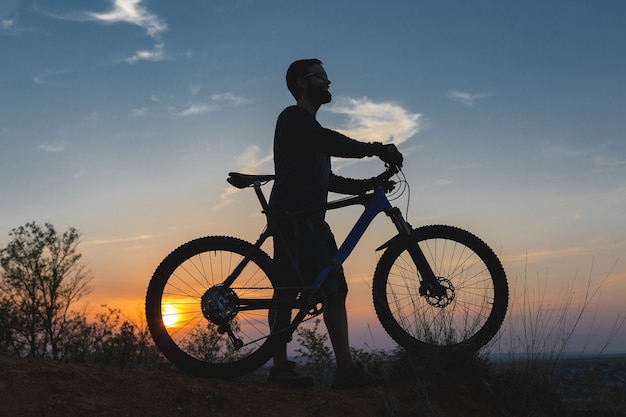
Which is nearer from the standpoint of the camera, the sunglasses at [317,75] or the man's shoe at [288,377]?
the man's shoe at [288,377]

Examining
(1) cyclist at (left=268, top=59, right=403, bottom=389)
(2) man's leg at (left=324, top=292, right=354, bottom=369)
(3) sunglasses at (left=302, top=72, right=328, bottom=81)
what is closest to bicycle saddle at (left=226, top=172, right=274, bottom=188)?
(1) cyclist at (left=268, top=59, right=403, bottom=389)

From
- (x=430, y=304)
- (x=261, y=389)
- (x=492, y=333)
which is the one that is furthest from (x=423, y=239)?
(x=261, y=389)

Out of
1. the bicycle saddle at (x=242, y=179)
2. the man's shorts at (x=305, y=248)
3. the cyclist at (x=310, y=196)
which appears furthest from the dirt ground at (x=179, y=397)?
the bicycle saddle at (x=242, y=179)

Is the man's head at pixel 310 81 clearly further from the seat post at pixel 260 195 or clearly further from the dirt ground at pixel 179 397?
the dirt ground at pixel 179 397

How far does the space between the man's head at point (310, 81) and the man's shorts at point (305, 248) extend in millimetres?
1073

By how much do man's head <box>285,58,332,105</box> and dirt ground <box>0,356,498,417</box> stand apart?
2453 mm

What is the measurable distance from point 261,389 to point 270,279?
866 mm

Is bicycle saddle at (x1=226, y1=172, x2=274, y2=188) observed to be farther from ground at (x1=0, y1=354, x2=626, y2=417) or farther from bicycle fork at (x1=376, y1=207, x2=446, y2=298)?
ground at (x1=0, y1=354, x2=626, y2=417)

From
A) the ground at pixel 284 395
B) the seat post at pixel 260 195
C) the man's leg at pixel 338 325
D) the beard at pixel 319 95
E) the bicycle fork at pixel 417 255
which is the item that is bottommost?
the ground at pixel 284 395

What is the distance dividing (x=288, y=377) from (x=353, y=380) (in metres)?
0.55

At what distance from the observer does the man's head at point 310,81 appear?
513cm

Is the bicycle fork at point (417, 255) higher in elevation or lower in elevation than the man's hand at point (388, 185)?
lower

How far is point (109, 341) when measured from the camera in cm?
1169

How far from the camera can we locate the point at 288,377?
5012 millimetres
